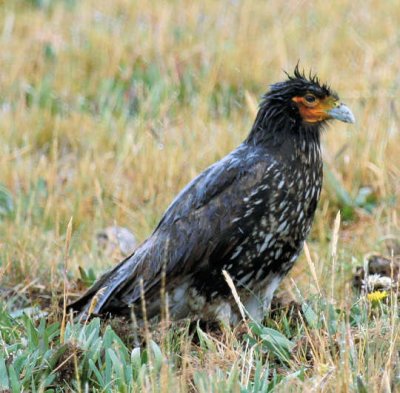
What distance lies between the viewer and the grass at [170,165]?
3959 millimetres

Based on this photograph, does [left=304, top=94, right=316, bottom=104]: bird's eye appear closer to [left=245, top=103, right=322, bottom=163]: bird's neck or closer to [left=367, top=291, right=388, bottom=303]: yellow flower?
[left=245, top=103, right=322, bottom=163]: bird's neck

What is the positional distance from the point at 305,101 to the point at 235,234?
0.85 m

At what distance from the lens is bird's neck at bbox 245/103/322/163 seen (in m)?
4.97

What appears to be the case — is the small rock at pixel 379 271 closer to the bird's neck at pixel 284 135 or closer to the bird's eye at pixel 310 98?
the bird's neck at pixel 284 135

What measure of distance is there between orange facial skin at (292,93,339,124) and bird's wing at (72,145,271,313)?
1.12 feet

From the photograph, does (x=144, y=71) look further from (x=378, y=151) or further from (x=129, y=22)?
(x=378, y=151)

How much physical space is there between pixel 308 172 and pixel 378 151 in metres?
2.08

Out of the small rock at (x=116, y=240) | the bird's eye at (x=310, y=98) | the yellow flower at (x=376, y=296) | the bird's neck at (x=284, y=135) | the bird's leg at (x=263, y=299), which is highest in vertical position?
the bird's eye at (x=310, y=98)

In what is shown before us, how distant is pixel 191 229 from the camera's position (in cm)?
485

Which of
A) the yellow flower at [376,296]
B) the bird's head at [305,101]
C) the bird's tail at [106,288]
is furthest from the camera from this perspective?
the bird's head at [305,101]

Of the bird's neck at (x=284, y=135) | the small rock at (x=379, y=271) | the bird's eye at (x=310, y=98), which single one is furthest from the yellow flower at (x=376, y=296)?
the bird's eye at (x=310, y=98)

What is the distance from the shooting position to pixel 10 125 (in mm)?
7629

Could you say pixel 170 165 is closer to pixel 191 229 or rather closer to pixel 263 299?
pixel 191 229

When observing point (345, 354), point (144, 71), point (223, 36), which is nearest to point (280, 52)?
point (223, 36)
